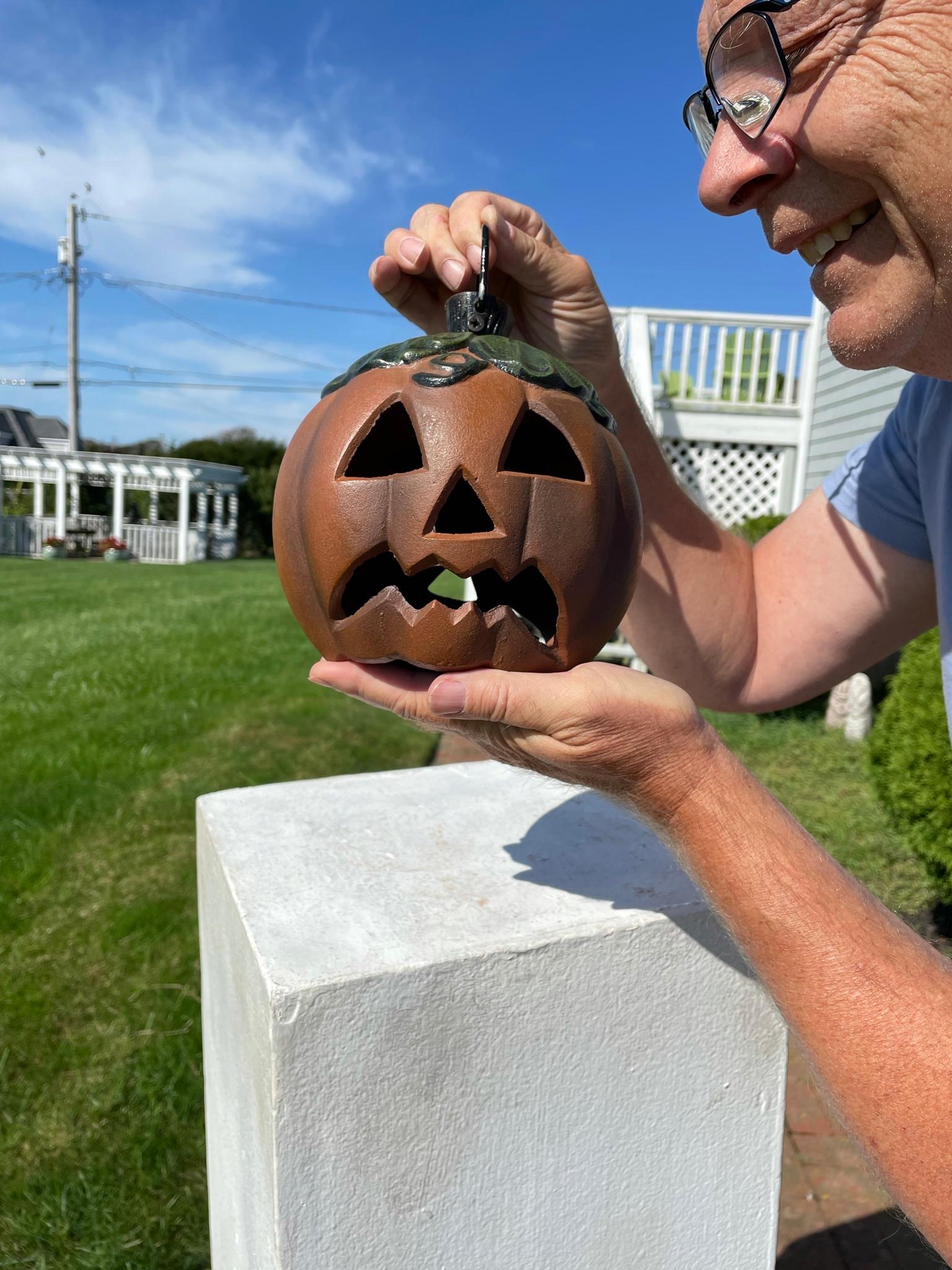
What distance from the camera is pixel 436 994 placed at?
1490mm

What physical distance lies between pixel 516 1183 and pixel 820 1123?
205 centimetres

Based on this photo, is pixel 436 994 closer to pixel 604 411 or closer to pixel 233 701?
pixel 604 411

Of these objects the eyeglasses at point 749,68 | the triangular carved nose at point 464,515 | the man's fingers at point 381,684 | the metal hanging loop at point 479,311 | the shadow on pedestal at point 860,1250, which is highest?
the eyeglasses at point 749,68

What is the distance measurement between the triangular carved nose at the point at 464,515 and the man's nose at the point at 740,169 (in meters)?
0.60

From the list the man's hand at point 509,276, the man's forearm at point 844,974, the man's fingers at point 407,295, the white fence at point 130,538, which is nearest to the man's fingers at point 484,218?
the man's hand at point 509,276

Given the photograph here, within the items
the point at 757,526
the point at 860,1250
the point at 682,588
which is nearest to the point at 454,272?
the point at 682,588

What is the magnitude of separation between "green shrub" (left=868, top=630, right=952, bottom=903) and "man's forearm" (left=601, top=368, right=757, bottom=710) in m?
1.71

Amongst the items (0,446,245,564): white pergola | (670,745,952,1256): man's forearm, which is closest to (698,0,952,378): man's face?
(670,745,952,1256): man's forearm

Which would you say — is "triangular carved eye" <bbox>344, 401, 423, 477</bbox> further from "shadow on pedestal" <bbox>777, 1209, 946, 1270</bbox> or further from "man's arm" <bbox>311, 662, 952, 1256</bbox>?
"shadow on pedestal" <bbox>777, 1209, 946, 1270</bbox>

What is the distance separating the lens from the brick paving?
2613mm

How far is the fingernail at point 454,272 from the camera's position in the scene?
167 cm

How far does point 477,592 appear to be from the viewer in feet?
5.18

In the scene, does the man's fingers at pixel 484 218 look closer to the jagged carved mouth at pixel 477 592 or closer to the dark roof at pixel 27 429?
the jagged carved mouth at pixel 477 592

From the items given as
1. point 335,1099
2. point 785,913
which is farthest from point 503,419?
point 335,1099
